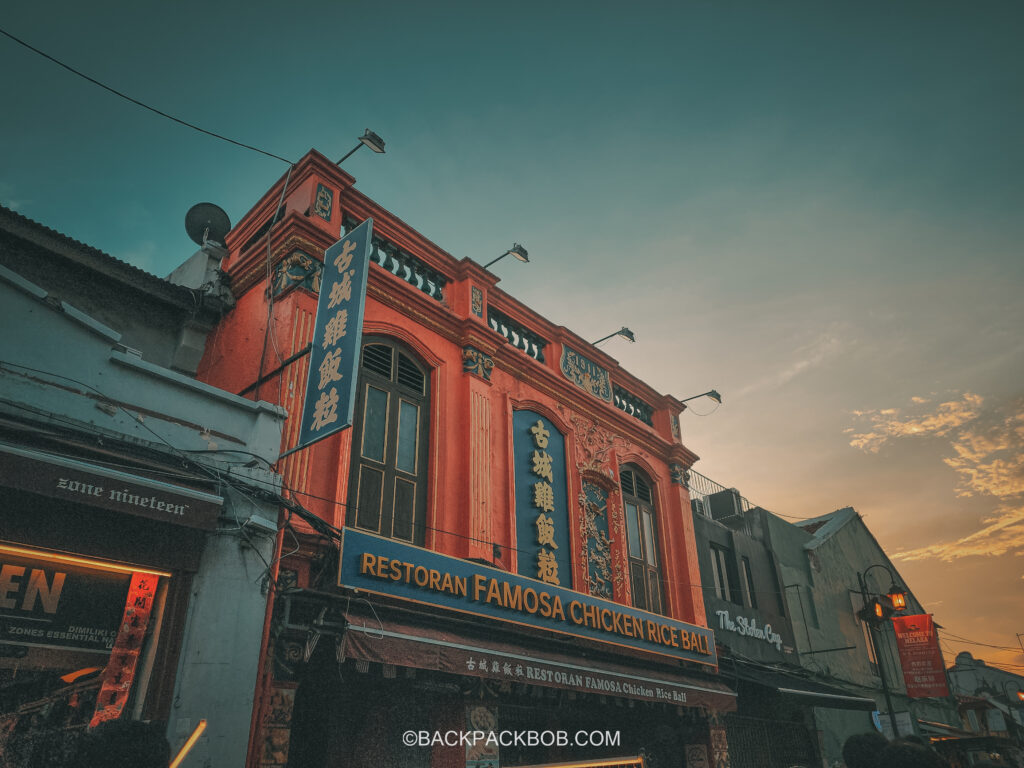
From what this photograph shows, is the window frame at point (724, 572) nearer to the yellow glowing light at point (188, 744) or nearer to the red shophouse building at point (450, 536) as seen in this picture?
the red shophouse building at point (450, 536)

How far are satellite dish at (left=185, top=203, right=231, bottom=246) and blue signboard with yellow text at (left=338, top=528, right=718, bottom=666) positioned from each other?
6677mm

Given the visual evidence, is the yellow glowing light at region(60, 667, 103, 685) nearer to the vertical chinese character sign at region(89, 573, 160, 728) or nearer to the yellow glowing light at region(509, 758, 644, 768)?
the vertical chinese character sign at region(89, 573, 160, 728)

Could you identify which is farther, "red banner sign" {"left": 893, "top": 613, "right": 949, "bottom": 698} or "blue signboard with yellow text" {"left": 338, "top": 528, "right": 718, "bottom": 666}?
"red banner sign" {"left": 893, "top": 613, "right": 949, "bottom": 698}

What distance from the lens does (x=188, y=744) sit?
5.57 m

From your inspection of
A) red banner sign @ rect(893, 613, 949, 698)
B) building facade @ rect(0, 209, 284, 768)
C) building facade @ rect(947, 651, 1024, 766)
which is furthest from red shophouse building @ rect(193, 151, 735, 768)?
building facade @ rect(947, 651, 1024, 766)

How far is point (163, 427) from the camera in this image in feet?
21.0

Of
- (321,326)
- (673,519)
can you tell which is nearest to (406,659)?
(321,326)

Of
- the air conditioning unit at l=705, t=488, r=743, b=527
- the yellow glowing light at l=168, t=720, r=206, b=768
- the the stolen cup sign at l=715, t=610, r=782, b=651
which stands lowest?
the yellow glowing light at l=168, t=720, r=206, b=768

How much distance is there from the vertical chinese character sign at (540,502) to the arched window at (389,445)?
192 cm

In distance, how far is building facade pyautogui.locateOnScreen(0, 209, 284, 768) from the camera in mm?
5344

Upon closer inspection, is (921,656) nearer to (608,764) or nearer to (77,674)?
(608,764)

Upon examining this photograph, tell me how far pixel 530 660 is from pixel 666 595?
18.8 ft

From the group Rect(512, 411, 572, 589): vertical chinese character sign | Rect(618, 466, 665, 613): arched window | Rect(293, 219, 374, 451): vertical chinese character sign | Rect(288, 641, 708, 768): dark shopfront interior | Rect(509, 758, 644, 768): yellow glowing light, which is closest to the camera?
Rect(293, 219, 374, 451): vertical chinese character sign

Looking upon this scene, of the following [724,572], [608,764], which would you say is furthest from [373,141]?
[724,572]
